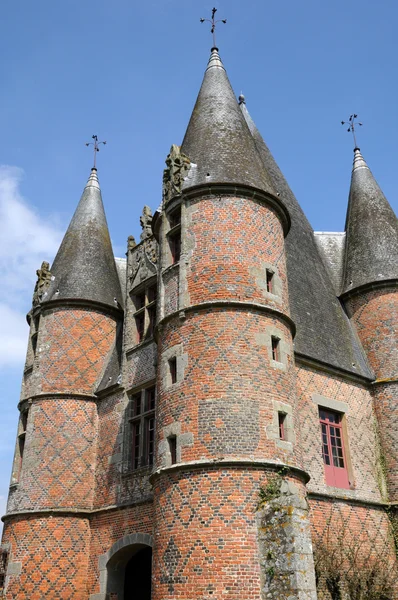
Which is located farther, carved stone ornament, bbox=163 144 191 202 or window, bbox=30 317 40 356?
window, bbox=30 317 40 356

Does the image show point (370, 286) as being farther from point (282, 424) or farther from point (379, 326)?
point (282, 424)

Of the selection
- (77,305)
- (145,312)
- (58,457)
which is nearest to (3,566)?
(58,457)

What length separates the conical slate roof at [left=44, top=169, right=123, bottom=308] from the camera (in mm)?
19984

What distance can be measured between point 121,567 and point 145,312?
23.0ft

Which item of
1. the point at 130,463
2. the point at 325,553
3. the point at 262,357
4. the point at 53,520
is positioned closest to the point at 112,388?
the point at 130,463

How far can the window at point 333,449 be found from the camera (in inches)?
604

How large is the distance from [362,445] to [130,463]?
635 cm

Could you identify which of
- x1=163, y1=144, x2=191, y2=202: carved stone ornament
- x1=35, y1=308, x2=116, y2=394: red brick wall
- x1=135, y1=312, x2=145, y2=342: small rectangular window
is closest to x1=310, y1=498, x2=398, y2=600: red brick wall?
x1=135, y1=312, x2=145, y2=342: small rectangular window

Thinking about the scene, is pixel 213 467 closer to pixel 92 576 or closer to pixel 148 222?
pixel 92 576

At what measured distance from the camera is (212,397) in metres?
12.3

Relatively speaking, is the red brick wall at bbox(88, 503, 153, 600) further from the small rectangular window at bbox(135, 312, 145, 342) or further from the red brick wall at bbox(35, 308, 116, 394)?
the small rectangular window at bbox(135, 312, 145, 342)

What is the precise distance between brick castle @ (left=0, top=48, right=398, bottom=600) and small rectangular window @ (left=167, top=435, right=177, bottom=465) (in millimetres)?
59

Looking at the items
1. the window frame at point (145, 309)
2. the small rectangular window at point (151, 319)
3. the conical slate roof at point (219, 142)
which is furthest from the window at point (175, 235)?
the small rectangular window at point (151, 319)

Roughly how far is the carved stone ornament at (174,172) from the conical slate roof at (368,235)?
715 centimetres
